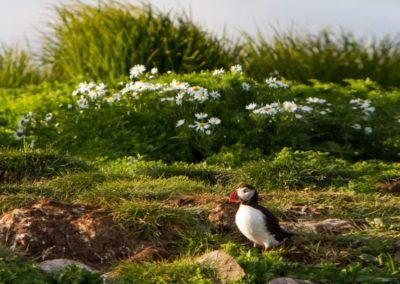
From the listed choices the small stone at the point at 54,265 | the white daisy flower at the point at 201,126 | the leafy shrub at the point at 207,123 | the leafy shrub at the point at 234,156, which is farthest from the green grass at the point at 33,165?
the small stone at the point at 54,265

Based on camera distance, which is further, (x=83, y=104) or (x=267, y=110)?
(x=83, y=104)

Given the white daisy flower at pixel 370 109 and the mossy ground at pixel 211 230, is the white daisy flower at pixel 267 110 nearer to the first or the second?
the white daisy flower at pixel 370 109

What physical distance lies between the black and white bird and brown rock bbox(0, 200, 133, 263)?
3.21 feet

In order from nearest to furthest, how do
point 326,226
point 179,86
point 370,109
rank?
point 326,226 < point 179,86 < point 370,109

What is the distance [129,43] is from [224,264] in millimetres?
9610

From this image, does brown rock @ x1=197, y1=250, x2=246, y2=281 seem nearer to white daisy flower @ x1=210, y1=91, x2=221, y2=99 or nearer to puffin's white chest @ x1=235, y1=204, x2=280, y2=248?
puffin's white chest @ x1=235, y1=204, x2=280, y2=248

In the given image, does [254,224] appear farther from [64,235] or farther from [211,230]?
A: [64,235]

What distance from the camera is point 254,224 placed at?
443cm

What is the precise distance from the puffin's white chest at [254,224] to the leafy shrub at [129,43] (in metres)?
8.80

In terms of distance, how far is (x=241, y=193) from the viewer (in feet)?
14.9

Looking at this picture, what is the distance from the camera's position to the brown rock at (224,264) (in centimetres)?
403

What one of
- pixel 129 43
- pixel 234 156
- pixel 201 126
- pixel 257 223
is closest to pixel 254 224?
pixel 257 223

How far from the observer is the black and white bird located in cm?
443

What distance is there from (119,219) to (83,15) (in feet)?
35.1
